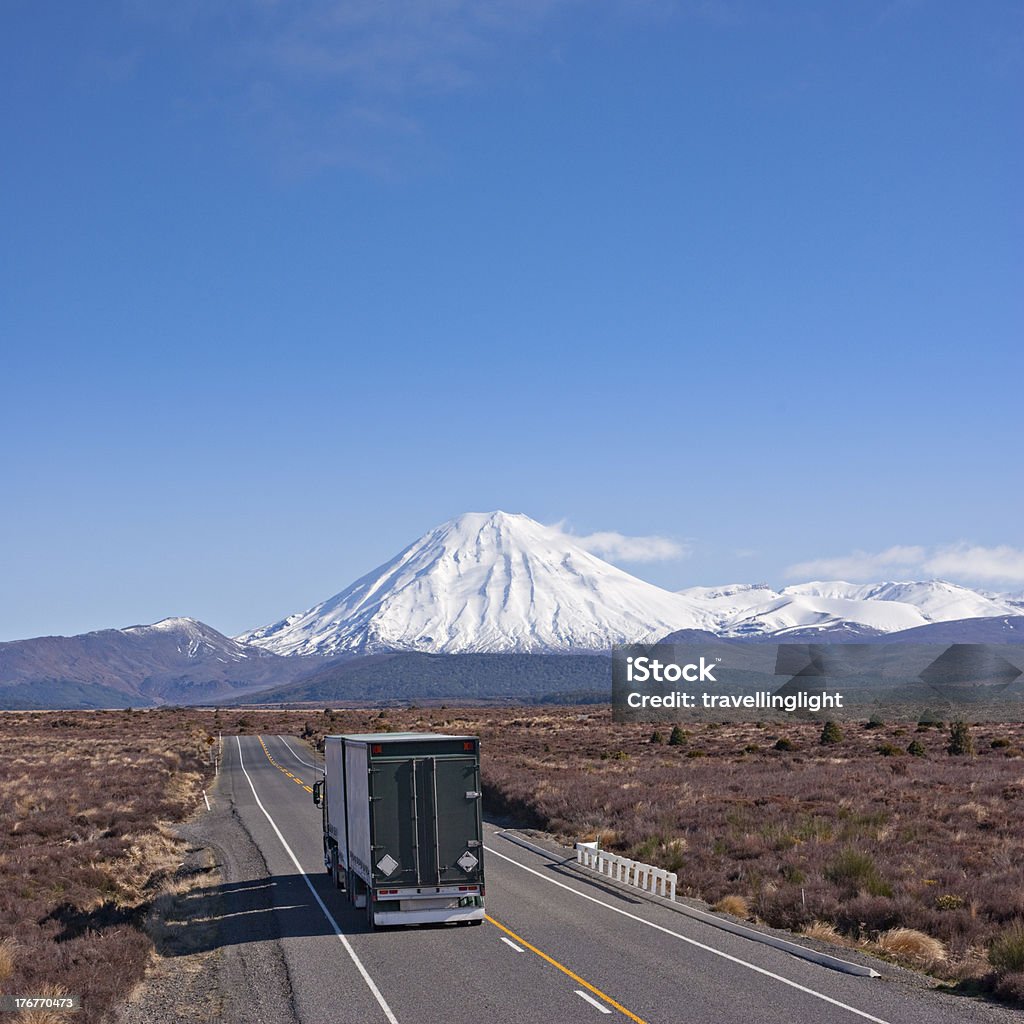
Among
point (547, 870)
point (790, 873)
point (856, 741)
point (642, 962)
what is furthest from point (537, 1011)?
point (856, 741)

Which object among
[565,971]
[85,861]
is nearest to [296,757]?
[85,861]

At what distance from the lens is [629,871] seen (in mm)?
28094

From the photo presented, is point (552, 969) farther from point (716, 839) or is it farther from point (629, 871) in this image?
point (716, 839)

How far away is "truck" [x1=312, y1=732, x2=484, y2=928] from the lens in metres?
20.7

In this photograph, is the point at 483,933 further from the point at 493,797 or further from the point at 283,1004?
the point at 493,797

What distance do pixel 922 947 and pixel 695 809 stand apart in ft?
52.2

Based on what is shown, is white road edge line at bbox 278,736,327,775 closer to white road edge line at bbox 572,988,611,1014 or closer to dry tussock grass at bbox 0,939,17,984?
dry tussock grass at bbox 0,939,17,984

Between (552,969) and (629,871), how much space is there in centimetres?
1038

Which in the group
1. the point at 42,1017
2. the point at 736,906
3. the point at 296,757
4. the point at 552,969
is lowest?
the point at 296,757

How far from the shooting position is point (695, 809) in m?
35.8

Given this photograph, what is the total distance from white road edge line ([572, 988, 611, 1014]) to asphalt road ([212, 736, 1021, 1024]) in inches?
1.1

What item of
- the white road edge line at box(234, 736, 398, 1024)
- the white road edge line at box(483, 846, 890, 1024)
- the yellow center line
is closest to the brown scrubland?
the white road edge line at box(483, 846, 890, 1024)

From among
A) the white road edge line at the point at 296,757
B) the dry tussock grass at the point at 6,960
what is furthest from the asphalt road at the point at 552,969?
the white road edge line at the point at 296,757

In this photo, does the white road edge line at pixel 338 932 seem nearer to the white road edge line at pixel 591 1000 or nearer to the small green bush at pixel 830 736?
the white road edge line at pixel 591 1000
